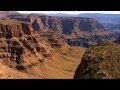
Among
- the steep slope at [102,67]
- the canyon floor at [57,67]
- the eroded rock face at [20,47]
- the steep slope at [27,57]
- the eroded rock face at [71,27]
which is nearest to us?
the steep slope at [102,67]

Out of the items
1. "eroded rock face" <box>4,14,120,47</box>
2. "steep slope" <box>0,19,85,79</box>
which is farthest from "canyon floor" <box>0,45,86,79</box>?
"eroded rock face" <box>4,14,120,47</box>

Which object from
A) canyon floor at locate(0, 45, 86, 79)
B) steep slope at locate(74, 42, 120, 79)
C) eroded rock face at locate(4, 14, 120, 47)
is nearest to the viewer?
steep slope at locate(74, 42, 120, 79)

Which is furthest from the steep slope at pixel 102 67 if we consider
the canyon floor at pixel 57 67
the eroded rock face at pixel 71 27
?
the eroded rock face at pixel 71 27

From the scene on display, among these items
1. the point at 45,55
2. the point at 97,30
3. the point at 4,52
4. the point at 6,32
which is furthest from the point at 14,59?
the point at 97,30

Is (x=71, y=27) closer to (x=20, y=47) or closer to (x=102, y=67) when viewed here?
(x=20, y=47)

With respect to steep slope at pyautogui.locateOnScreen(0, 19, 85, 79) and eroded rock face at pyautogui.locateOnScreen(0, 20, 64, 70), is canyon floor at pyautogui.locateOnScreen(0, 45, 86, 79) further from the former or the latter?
eroded rock face at pyautogui.locateOnScreen(0, 20, 64, 70)

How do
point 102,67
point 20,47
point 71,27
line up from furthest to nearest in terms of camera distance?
point 71,27, point 20,47, point 102,67

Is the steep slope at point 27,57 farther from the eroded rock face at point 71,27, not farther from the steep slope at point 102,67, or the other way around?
the eroded rock face at point 71,27

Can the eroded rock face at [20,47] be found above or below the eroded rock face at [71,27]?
above

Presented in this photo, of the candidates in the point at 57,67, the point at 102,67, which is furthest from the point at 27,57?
the point at 102,67
